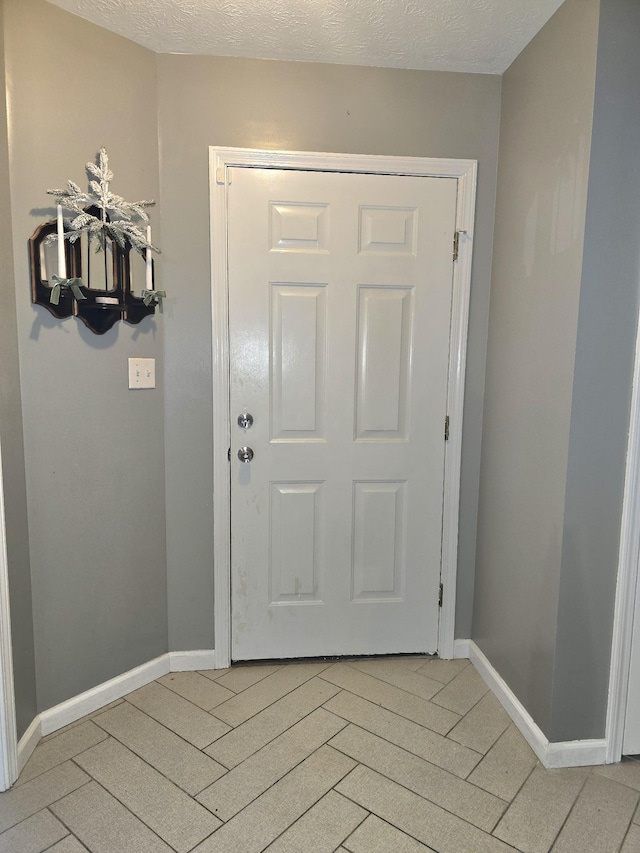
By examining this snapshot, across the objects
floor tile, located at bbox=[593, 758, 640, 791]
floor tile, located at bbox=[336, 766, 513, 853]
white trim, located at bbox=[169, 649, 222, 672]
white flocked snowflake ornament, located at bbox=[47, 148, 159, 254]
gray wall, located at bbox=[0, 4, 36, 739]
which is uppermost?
white flocked snowflake ornament, located at bbox=[47, 148, 159, 254]

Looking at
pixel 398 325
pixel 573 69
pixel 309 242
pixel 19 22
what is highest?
pixel 19 22

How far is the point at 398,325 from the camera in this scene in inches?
85.4

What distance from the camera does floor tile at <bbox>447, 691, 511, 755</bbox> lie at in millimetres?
1830

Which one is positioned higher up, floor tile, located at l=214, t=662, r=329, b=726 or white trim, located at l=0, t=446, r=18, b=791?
white trim, located at l=0, t=446, r=18, b=791

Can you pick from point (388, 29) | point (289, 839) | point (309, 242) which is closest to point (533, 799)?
point (289, 839)

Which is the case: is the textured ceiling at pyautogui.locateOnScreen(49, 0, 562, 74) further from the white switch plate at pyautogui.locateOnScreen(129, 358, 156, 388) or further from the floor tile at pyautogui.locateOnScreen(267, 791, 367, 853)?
the floor tile at pyautogui.locateOnScreen(267, 791, 367, 853)

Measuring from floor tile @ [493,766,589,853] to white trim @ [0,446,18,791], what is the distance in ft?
4.66

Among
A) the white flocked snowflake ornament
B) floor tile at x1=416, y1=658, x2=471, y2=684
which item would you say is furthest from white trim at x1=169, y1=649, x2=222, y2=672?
the white flocked snowflake ornament

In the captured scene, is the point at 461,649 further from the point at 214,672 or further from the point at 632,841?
the point at 214,672

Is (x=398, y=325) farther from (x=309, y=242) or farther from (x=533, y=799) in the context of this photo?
(x=533, y=799)

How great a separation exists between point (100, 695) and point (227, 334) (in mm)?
1435

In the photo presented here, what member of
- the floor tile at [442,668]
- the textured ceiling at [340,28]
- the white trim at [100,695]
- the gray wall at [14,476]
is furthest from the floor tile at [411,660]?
the textured ceiling at [340,28]

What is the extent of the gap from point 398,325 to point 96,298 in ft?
3.72

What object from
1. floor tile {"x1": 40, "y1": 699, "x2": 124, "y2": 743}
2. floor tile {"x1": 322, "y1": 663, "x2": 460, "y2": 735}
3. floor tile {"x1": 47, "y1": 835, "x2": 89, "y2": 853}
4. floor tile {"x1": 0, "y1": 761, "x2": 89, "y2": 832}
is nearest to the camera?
floor tile {"x1": 47, "y1": 835, "x2": 89, "y2": 853}
